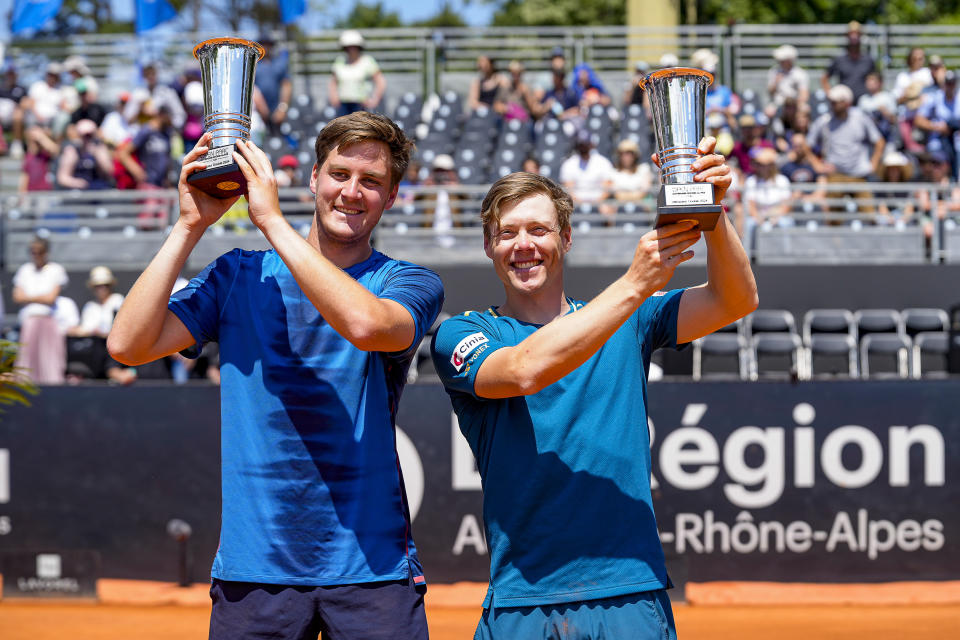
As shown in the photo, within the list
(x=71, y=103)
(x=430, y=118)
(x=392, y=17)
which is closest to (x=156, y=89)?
(x=71, y=103)

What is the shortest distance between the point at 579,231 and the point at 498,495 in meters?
10.1

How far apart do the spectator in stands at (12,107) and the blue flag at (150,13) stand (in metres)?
2.41

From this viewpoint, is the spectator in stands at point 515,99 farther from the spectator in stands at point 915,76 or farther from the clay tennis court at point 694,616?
the clay tennis court at point 694,616

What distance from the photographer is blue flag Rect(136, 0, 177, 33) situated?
1847 cm

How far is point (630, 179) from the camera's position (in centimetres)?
1302

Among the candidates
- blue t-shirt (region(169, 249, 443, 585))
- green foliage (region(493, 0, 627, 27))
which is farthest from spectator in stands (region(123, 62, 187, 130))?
green foliage (region(493, 0, 627, 27))

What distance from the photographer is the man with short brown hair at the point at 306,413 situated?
276 centimetres

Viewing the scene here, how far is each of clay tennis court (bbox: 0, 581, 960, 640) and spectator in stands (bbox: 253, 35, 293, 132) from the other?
8.53 m

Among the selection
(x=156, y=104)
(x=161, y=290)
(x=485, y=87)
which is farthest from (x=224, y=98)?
(x=485, y=87)

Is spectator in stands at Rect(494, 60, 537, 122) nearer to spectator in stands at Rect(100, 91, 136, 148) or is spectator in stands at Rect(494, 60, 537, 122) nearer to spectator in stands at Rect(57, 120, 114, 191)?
spectator in stands at Rect(100, 91, 136, 148)

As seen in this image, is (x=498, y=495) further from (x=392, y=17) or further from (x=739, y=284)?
(x=392, y=17)

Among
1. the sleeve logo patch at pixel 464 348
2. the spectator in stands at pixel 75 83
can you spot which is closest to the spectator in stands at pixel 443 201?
the spectator in stands at pixel 75 83

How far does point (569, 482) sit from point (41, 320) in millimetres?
8725

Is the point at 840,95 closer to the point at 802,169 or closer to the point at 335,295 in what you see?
the point at 802,169
